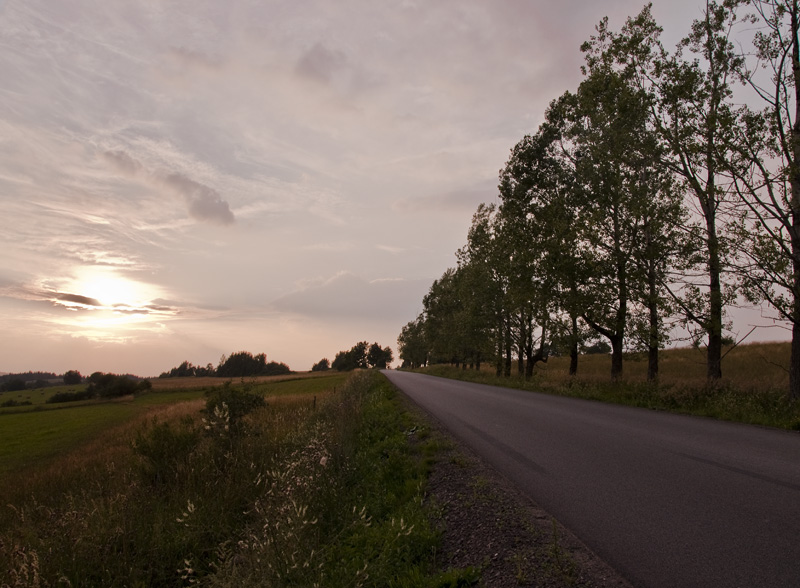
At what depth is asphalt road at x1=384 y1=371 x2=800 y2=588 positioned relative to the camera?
11.8 ft

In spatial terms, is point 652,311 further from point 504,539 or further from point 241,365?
point 241,365

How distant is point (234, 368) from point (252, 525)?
179020 mm

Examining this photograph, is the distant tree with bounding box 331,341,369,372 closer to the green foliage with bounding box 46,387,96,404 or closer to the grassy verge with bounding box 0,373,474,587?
the green foliage with bounding box 46,387,96,404

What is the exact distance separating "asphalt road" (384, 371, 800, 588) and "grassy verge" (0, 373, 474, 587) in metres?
1.48

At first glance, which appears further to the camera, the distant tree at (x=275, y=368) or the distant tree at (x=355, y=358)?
the distant tree at (x=275, y=368)

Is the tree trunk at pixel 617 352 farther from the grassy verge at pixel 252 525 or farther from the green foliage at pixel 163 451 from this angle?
the green foliage at pixel 163 451

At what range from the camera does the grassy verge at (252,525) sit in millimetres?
4617

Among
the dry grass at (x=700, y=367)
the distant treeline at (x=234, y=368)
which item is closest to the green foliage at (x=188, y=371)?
the distant treeline at (x=234, y=368)

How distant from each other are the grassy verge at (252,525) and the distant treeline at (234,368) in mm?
161540

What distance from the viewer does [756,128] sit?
13133 mm

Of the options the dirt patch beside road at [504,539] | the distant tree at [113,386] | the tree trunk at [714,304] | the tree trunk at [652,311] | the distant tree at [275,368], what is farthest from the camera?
the distant tree at [275,368]

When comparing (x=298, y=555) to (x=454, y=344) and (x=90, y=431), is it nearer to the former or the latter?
(x=90, y=431)

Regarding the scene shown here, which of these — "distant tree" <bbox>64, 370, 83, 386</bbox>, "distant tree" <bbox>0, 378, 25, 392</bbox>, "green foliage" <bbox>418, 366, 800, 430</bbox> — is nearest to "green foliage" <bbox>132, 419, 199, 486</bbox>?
"green foliage" <bbox>418, 366, 800, 430</bbox>

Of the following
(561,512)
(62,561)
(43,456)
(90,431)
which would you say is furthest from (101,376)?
(561,512)
